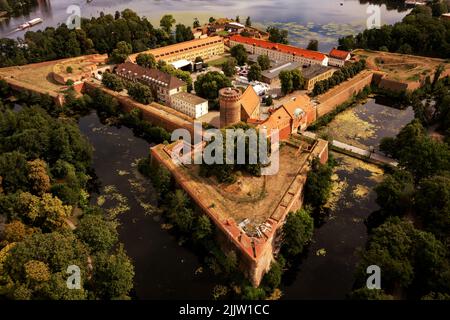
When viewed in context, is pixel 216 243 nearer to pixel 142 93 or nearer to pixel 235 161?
pixel 235 161

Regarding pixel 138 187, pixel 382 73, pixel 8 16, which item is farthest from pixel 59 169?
pixel 8 16

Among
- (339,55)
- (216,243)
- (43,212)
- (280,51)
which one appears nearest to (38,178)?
(43,212)

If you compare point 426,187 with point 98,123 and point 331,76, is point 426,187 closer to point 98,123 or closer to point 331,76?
point 331,76

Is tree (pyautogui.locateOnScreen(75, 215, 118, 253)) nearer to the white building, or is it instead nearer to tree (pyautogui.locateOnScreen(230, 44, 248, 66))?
the white building

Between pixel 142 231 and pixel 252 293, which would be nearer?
pixel 252 293

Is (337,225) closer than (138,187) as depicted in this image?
Yes

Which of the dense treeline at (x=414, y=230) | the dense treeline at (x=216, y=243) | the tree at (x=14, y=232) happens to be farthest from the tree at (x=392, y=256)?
the tree at (x=14, y=232)
